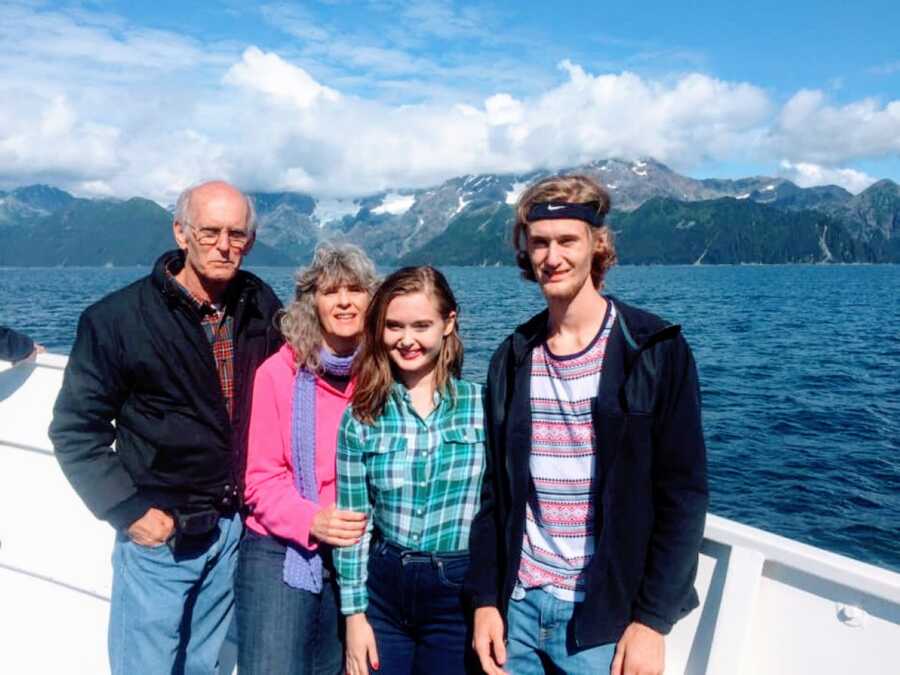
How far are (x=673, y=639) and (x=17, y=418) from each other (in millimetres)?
4265

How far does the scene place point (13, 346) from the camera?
464cm

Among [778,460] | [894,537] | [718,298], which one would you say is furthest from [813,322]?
[894,537]

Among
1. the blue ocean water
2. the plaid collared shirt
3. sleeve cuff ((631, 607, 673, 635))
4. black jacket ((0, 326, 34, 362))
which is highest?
the plaid collared shirt

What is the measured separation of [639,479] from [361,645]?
1383mm

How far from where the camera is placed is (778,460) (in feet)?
68.9

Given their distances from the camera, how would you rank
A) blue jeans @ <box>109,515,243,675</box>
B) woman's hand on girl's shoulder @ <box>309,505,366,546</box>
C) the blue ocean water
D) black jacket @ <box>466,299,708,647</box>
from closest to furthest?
black jacket @ <box>466,299,708,647</box>, woman's hand on girl's shoulder @ <box>309,505,366,546</box>, blue jeans @ <box>109,515,243,675</box>, the blue ocean water

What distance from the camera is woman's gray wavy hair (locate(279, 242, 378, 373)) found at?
10.4 ft

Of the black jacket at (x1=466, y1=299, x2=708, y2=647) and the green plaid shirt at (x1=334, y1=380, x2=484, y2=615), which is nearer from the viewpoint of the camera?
the black jacket at (x1=466, y1=299, x2=708, y2=647)

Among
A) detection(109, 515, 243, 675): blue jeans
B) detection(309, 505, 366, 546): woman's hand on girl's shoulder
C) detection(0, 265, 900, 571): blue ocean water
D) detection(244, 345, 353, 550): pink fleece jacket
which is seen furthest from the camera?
detection(0, 265, 900, 571): blue ocean water

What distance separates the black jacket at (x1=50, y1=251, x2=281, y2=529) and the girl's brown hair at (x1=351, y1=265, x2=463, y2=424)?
660 millimetres

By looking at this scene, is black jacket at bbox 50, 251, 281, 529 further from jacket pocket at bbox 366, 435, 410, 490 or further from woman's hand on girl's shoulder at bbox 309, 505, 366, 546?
jacket pocket at bbox 366, 435, 410, 490

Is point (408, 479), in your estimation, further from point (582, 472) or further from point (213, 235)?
point (213, 235)

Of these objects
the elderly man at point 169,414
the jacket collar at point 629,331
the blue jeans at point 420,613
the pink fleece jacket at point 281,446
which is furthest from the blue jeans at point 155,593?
the jacket collar at point 629,331

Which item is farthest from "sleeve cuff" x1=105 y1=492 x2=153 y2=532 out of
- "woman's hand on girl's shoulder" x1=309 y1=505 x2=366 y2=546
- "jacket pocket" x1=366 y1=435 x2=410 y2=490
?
"jacket pocket" x1=366 y1=435 x2=410 y2=490
